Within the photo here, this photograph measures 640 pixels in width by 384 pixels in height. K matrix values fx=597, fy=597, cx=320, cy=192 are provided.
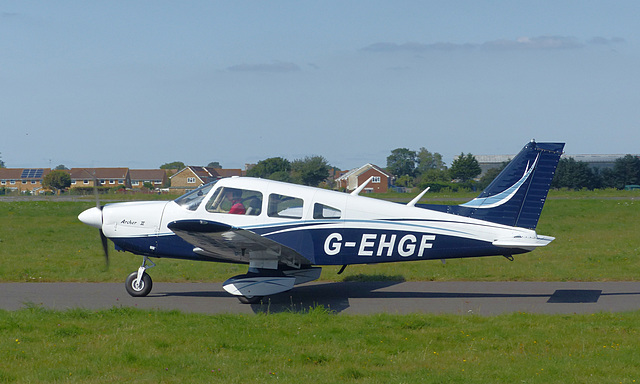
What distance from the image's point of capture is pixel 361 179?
27.7 meters

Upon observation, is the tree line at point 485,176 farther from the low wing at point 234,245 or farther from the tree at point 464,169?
the low wing at point 234,245

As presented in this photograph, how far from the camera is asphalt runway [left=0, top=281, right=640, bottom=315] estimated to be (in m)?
9.41


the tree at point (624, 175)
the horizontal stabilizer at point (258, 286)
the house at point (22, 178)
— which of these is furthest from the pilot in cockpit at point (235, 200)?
the house at point (22, 178)

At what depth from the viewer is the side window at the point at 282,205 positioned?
10.0 metres

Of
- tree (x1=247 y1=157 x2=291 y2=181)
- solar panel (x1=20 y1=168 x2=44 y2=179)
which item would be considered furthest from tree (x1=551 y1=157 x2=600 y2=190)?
solar panel (x1=20 y1=168 x2=44 y2=179)

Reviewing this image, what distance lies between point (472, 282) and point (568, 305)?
2.64 m

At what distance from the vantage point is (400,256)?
1001 cm

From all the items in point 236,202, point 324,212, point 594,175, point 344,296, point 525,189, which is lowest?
point 344,296

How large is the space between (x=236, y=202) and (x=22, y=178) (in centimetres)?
9244

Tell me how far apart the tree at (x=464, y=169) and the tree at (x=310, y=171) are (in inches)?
1964

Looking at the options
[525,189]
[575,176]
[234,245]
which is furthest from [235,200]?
[575,176]

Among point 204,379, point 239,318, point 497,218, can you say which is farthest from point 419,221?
point 204,379

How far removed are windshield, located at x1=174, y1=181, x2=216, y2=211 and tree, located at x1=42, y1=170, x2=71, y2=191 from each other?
5312cm

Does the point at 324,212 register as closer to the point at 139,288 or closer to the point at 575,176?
the point at 139,288
